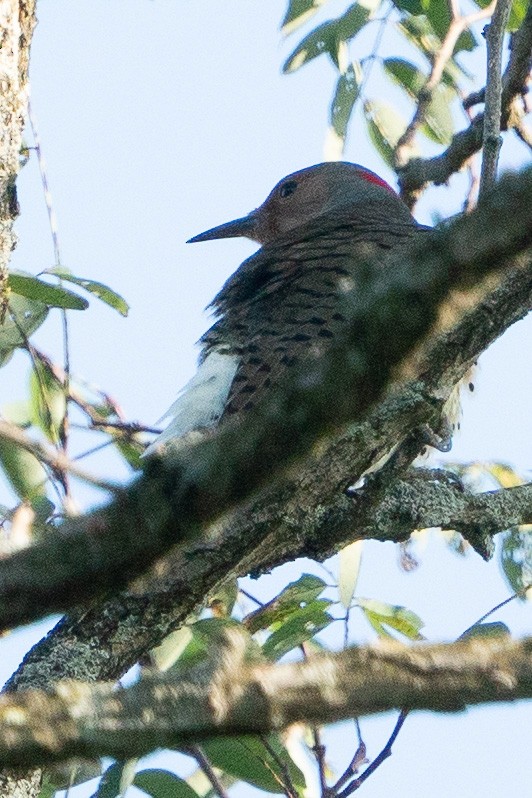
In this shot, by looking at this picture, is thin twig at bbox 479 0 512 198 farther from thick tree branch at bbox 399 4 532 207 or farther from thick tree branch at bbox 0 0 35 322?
thick tree branch at bbox 0 0 35 322

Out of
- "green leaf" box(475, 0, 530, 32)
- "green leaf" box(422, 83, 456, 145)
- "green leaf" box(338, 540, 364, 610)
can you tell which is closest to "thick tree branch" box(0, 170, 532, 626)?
"green leaf" box(338, 540, 364, 610)

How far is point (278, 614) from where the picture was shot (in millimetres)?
3367

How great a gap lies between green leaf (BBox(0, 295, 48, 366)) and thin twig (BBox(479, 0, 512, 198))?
1.24m

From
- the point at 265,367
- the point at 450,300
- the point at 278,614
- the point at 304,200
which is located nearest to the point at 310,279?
the point at 265,367

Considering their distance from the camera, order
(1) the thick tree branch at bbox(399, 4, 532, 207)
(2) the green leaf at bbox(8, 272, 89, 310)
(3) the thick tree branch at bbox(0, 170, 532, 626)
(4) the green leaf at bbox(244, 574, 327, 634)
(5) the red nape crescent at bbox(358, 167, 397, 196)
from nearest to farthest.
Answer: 1. (3) the thick tree branch at bbox(0, 170, 532, 626)
2. (2) the green leaf at bbox(8, 272, 89, 310)
3. (4) the green leaf at bbox(244, 574, 327, 634)
4. (1) the thick tree branch at bbox(399, 4, 532, 207)
5. (5) the red nape crescent at bbox(358, 167, 397, 196)

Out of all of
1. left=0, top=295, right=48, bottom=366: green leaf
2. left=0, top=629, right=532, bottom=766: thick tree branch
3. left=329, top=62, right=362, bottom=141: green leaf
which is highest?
left=329, top=62, right=362, bottom=141: green leaf

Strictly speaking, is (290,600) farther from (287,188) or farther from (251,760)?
(287,188)

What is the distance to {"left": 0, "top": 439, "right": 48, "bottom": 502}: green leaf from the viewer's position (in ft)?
11.1

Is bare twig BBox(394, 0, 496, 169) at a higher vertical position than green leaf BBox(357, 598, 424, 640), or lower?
higher

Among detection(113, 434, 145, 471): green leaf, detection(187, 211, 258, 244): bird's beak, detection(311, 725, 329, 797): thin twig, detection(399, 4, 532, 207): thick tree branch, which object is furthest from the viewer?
detection(187, 211, 258, 244): bird's beak

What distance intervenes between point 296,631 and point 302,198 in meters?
3.94

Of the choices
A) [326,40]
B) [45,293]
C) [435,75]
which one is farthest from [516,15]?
[45,293]

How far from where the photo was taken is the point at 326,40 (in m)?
4.20

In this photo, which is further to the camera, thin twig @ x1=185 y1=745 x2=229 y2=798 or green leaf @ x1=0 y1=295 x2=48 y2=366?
green leaf @ x1=0 y1=295 x2=48 y2=366
